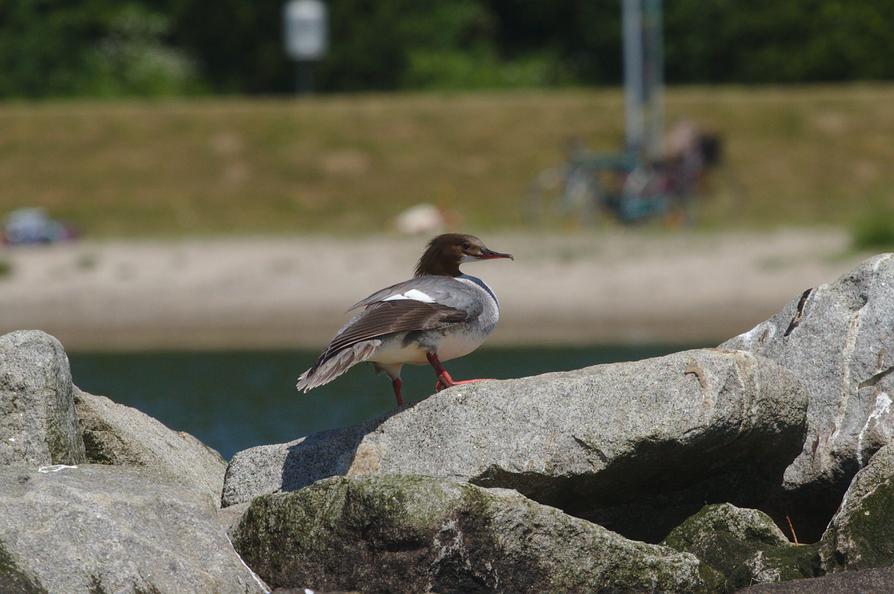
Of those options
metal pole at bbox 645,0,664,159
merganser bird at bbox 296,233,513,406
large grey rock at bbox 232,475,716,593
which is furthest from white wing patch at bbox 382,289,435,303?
metal pole at bbox 645,0,664,159

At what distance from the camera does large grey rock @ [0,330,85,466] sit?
6004mm

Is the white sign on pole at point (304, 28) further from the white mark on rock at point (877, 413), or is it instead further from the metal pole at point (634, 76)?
the white mark on rock at point (877, 413)

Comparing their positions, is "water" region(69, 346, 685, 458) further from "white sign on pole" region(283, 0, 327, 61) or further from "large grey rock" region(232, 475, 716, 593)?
"white sign on pole" region(283, 0, 327, 61)

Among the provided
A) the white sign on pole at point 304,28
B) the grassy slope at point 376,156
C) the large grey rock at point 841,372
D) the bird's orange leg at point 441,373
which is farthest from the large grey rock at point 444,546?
the white sign on pole at point 304,28

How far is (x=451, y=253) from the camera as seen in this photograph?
20.9ft

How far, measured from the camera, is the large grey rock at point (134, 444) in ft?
21.2

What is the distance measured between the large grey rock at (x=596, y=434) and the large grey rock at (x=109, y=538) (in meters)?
0.66

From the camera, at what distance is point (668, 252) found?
1664 centimetres

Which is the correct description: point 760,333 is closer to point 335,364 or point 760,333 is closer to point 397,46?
point 335,364

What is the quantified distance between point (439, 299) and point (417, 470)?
65 centimetres

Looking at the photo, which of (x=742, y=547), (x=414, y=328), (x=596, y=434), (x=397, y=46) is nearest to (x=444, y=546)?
(x=596, y=434)

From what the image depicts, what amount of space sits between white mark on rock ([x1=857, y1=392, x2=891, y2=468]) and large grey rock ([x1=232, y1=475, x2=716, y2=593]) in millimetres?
945

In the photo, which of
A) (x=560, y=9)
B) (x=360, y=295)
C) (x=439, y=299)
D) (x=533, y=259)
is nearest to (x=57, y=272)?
(x=360, y=295)

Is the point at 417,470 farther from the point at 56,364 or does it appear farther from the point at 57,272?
the point at 57,272
